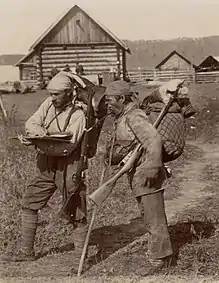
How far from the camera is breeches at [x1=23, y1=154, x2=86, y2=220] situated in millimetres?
4680

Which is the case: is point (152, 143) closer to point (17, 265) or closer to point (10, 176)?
point (17, 265)

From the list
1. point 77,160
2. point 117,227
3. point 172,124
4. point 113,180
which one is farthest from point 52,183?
point 117,227

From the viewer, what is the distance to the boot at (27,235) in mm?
4867

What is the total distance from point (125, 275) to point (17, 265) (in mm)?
905

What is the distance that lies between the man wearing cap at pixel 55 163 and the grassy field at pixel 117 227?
9.0 inches

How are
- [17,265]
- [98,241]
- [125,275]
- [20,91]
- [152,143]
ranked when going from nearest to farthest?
[152,143]
[125,275]
[17,265]
[98,241]
[20,91]

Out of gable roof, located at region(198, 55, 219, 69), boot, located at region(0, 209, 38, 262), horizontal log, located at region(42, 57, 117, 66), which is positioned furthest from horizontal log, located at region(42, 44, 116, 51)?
boot, located at region(0, 209, 38, 262)

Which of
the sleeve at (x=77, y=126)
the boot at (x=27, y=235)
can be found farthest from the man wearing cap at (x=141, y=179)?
the boot at (x=27, y=235)

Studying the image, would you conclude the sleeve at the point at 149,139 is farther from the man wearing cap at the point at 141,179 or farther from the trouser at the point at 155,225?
the trouser at the point at 155,225

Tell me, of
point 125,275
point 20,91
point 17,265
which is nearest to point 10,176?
point 17,265

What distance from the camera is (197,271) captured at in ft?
14.3

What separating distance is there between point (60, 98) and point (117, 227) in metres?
1.85

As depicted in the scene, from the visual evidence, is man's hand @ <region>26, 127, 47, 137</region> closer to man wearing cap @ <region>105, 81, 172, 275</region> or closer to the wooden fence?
man wearing cap @ <region>105, 81, 172, 275</region>

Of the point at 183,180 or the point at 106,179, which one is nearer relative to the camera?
the point at 106,179
